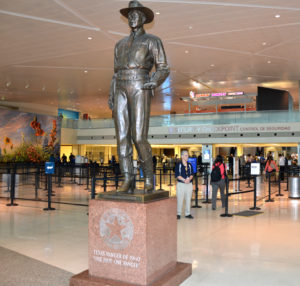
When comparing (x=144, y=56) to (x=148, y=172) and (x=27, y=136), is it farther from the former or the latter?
(x=27, y=136)

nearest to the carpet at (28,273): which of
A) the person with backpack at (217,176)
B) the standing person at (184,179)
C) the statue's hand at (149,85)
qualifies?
the statue's hand at (149,85)

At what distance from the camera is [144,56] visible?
4098 mm

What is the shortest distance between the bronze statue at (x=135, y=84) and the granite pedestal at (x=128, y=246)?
0.38m

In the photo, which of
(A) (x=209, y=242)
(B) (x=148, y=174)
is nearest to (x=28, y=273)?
(B) (x=148, y=174)

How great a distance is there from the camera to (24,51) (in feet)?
51.0

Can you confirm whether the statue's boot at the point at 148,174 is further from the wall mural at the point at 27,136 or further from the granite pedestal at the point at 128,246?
the wall mural at the point at 27,136

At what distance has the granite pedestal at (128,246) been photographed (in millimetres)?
3633

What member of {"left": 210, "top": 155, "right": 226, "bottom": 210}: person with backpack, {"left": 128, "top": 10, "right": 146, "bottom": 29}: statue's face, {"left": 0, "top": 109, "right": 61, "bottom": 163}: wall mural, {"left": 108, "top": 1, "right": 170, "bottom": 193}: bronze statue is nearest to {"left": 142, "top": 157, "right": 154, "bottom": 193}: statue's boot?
{"left": 108, "top": 1, "right": 170, "bottom": 193}: bronze statue

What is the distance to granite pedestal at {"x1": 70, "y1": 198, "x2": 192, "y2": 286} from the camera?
3633 mm

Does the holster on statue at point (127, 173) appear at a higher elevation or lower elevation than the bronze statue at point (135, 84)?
lower

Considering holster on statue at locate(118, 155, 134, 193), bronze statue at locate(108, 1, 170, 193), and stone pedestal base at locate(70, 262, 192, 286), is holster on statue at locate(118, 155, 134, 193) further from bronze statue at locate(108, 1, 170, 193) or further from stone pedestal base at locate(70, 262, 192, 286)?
stone pedestal base at locate(70, 262, 192, 286)

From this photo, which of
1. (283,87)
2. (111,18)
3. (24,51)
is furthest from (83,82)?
(283,87)

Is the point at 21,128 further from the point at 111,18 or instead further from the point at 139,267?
the point at 139,267

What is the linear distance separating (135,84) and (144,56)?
0.35 metres
